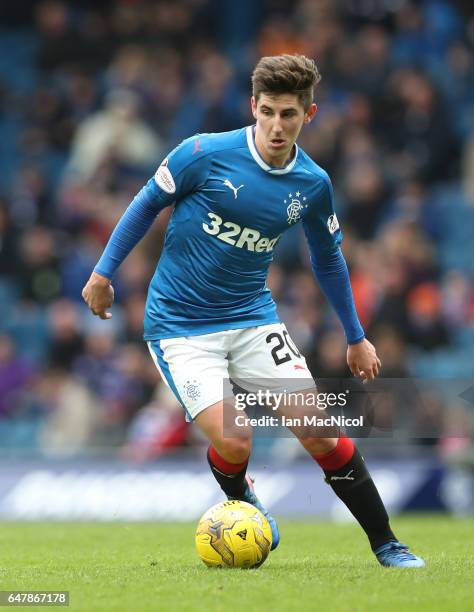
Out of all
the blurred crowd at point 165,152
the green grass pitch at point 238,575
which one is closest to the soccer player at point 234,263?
the green grass pitch at point 238,575

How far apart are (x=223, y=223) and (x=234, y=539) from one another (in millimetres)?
1580

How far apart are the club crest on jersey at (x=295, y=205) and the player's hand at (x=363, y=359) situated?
31.6 inches

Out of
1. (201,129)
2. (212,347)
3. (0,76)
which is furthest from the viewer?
(0,76)

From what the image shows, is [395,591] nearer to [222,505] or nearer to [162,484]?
[222,505]

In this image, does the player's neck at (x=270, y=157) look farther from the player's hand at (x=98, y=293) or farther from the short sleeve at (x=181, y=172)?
the player's hand at (x=98, y=293)

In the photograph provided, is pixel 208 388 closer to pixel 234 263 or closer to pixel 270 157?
pixel 234 263

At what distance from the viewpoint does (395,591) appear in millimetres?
5504

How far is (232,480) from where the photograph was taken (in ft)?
22.3

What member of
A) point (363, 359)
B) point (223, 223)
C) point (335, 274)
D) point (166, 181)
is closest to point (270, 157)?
point (223, 223)

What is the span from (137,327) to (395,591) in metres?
9.17

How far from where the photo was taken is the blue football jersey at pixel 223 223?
21.3ft

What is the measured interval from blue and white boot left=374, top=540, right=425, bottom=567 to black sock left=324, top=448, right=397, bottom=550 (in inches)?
1.3

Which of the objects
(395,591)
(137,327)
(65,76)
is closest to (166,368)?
(395,591)

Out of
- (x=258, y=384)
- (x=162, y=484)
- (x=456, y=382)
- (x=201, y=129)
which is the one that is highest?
(x=258, y=384)
